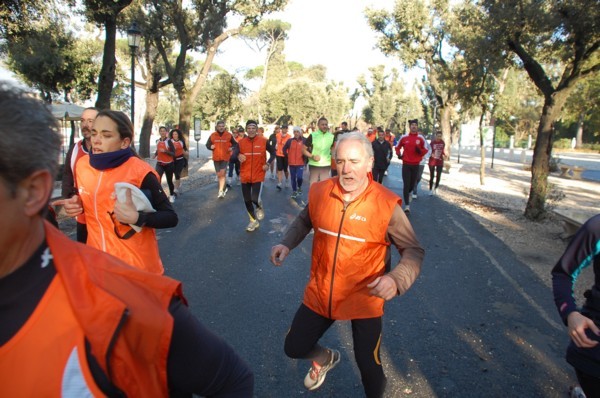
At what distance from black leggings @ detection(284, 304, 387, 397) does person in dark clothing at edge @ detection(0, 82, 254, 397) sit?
5.75 feet

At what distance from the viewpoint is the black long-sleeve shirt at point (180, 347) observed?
38.7 inches

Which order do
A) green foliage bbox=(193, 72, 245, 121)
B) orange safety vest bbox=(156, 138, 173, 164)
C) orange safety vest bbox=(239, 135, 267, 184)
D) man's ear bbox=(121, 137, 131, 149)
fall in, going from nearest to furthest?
man's ear bbox=(121, 137, 131, 149), orange safety vest bbox=(239, 135, 267, 184), orange safety vest bbox=(156, 138, 173, 164), green foliage bbox=(193, 72, 245, 121)

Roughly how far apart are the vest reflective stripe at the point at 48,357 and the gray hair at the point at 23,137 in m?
0.28

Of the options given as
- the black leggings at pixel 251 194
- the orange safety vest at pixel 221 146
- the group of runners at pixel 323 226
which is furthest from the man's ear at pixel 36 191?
the orange safety vest at pixel 221 146

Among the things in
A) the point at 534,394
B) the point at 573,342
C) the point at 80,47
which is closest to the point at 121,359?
the point at 573,342

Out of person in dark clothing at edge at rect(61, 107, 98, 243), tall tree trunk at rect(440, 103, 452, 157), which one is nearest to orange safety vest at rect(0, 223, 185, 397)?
person in dark clothing at edge at rect(61, 107, 98, 243)

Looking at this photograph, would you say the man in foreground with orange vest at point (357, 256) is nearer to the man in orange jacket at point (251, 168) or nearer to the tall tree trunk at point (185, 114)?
the man in orange jacket at point (251, 168)

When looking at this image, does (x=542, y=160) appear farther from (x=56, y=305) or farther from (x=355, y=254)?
(x=56, y=305)

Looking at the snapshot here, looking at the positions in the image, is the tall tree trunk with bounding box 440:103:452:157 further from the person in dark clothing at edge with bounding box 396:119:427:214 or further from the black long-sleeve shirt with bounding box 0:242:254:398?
the black long-sleeve shirt with bounding box 0:242:254:398

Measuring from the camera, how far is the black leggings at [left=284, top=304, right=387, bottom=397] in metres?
2.73

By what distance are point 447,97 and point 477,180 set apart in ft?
33.6

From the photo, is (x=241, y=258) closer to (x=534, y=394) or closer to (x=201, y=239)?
(x=201, y=239)

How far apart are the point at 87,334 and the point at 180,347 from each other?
258mm

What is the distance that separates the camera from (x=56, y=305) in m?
1.00
